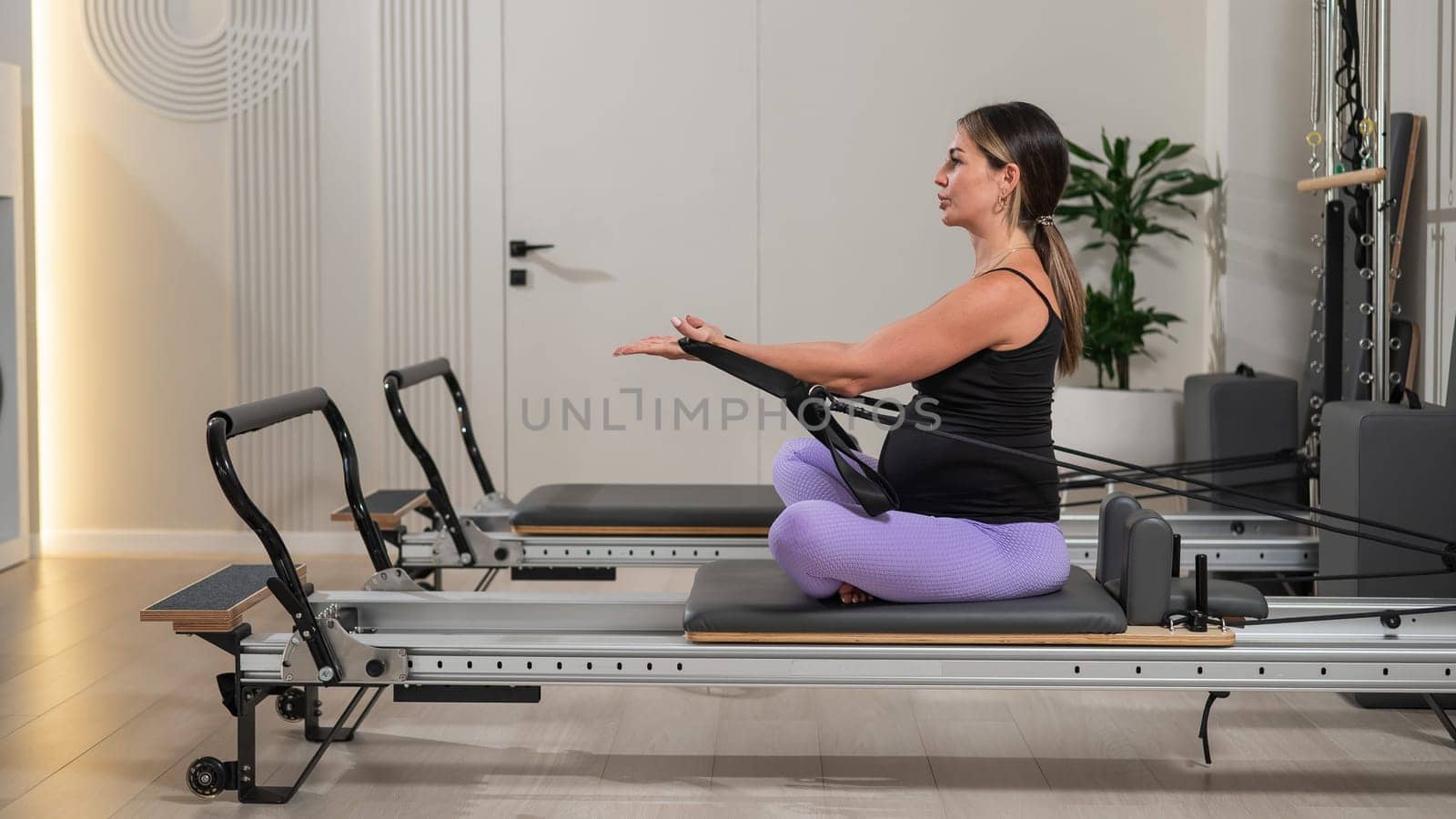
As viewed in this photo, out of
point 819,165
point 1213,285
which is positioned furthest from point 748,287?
point 1213,285

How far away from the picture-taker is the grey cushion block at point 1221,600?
207 cm

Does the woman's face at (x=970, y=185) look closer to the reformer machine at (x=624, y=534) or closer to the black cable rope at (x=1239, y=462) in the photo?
the reformer machine at (x=624, y=534)

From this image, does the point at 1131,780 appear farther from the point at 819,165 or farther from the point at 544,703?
the point at 819,165

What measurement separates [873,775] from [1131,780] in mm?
434

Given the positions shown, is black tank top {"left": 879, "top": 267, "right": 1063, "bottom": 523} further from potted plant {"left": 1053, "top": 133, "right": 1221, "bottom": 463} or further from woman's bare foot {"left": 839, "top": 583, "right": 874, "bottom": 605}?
potted plant {"left": 1053, "top": 133, "right": 1221, "bottom": 463}

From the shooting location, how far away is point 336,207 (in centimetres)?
448

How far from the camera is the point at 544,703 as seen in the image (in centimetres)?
281

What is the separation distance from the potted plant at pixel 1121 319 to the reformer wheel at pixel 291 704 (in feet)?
7.83

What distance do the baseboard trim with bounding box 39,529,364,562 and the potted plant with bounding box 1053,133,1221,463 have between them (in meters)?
2.39

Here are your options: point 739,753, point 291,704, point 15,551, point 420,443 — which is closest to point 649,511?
point 420,443

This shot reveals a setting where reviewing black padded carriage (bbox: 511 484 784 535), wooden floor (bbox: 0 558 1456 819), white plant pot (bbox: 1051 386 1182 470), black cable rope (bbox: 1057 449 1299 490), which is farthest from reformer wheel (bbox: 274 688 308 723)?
white plant pot (bbox: 1051 386 1182 470)

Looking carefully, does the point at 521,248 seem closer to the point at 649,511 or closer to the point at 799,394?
the point at 649,511

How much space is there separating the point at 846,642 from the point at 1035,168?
2.53 ft

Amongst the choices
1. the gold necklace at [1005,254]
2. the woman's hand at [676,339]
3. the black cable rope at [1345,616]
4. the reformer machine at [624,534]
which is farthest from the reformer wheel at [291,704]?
the black cable rope at [1345,616]
